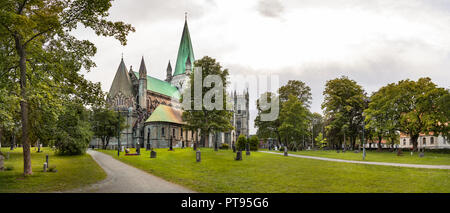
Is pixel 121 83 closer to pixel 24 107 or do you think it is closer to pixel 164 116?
pixel 164 116

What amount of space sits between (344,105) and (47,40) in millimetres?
46291


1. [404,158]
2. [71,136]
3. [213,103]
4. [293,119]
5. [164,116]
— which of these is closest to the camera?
[404,158]

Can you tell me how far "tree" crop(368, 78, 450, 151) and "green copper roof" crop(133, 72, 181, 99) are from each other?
53680 mm

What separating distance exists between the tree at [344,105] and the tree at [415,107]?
19.6 ft

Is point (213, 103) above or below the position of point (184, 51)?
below

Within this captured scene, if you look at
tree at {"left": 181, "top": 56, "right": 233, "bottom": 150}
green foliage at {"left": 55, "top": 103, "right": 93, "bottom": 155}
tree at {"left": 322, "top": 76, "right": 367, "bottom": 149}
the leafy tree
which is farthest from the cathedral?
green foliage at {"left": 55, "top": 103, "right": 93, "bottom": 155}

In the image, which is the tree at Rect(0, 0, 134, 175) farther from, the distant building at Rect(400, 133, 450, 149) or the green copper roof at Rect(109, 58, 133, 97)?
the distant building at Rect(400, 133, 450, 149)

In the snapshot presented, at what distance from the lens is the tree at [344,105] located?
48438 millimetres

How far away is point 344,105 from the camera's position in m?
50.2

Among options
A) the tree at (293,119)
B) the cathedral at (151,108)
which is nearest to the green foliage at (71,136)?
the cathedral at (151,108)

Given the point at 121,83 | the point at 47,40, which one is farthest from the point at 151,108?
the point at 47,40

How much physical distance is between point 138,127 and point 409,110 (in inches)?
2041
